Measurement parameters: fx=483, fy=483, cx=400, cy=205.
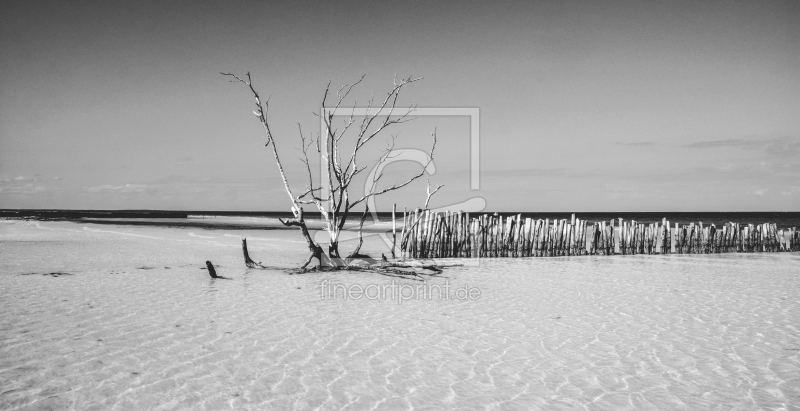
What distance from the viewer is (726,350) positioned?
4.48 metres

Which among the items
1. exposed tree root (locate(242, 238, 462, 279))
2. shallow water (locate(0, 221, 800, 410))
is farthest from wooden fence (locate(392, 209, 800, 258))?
shallow water (locate(0, 221, 800, 410))

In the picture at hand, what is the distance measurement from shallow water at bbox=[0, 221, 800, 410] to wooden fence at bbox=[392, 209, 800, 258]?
9.61 feet

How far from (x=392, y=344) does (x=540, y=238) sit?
847 centimetres

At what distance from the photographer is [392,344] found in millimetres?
4609

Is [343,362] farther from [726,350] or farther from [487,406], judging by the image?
[726,350]

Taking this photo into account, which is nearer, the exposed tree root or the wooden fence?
the exposed tree root

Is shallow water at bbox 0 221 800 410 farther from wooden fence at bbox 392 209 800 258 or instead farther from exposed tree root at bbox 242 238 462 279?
wooden fence at bbox 392 209 800 258

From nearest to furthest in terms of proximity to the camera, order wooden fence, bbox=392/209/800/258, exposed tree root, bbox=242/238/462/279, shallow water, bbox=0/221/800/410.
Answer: shallow water, bbox=0/221/800/410 → exposed tree root, bbox=242/238/462/279 → wooden fence, bbox=392/209/800/258

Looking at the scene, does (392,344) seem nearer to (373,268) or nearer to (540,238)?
(373,268)

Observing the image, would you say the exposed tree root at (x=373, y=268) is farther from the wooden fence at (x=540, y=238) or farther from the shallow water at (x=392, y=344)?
the wooden fence at (x=540, y=238)

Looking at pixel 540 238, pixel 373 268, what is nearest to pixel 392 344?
pixel 373 268

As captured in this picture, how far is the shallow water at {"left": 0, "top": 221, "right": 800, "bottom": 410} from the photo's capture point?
3.41 meters

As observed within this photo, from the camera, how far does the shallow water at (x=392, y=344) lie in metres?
3.41

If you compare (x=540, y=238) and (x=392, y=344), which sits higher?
(x=540, y=238)
